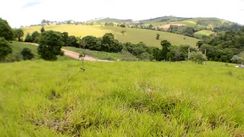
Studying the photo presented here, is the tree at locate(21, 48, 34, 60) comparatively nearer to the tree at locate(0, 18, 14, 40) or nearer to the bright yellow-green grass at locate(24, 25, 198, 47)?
the tree at locate(0, 18, 14, 40)

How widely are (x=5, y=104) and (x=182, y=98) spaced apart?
3.63 meters

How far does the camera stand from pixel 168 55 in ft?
299

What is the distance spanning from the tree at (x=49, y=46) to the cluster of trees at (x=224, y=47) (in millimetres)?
41510

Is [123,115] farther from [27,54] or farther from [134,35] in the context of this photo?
[134,35]

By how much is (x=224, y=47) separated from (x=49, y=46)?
182 feet

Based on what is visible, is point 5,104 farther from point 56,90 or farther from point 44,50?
point 44,50

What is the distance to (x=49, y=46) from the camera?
74062 mm

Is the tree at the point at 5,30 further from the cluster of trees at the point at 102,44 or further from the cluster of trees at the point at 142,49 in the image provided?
the cluster of trees at the point at 142,49

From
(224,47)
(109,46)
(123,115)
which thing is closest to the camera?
(123,115)

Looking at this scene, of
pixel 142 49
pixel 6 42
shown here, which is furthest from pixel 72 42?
pixel 6 42

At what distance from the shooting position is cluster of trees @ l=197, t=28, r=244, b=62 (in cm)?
9481

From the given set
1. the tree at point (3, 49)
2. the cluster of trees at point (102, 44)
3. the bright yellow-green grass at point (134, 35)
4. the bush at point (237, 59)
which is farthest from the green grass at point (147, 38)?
the tree at point (3, 49)

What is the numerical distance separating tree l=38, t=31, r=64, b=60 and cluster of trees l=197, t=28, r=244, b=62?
41510 millimetres

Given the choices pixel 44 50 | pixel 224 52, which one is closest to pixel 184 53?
pixel 224 52
